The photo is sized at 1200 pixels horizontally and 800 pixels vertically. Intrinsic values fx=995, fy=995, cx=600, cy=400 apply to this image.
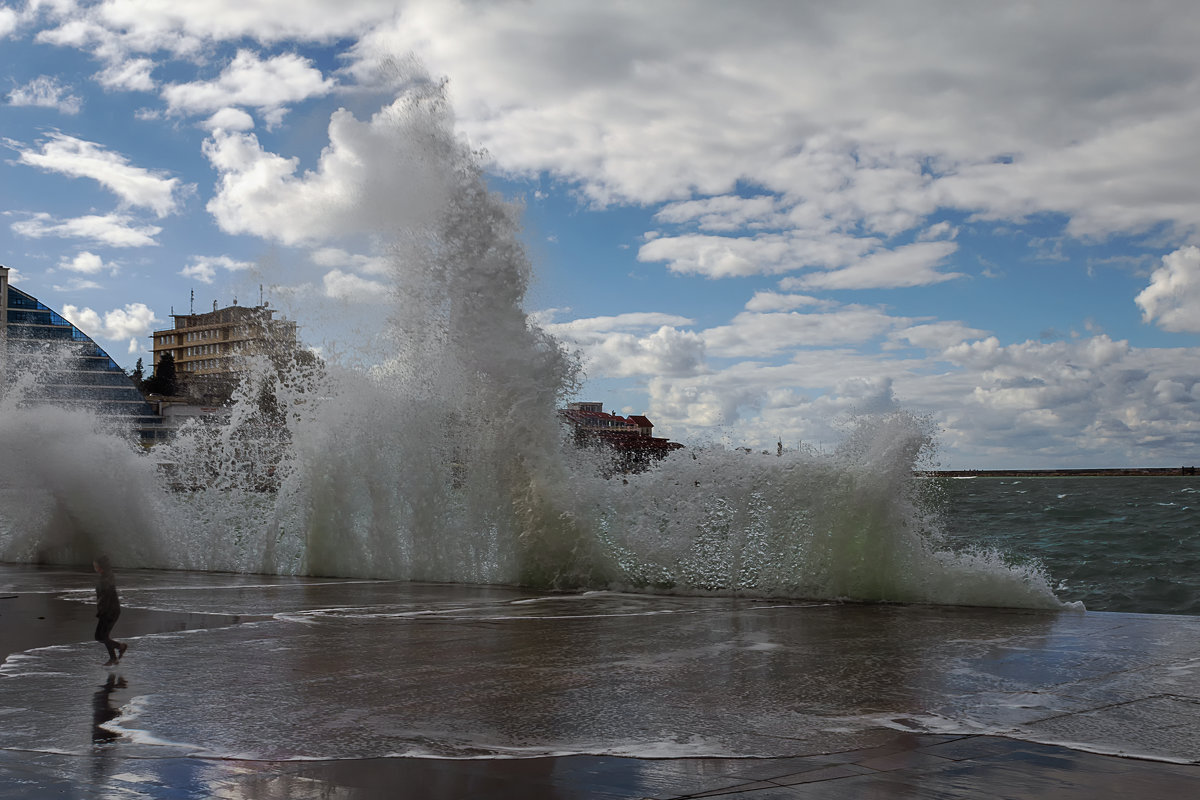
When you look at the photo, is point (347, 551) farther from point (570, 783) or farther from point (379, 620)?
point (570, 783)

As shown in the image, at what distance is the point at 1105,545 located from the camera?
1143 inches

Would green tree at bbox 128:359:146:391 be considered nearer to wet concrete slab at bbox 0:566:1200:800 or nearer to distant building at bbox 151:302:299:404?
distant building at bbox 151:302:299:404

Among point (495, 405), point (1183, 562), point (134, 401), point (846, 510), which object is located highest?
point (134, 401)

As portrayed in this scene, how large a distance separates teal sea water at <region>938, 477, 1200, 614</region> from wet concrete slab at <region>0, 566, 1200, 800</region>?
241 inches

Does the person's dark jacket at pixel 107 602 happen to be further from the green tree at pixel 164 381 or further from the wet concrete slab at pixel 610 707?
the green tree at pixel 164 381

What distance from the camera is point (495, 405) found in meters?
17.4

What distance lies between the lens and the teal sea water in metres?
19.8

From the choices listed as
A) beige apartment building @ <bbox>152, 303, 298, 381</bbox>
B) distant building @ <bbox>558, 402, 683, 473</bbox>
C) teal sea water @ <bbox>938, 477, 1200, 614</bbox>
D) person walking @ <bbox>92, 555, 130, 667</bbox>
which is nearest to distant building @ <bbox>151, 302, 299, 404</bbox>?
beige apartment building @ <bbox>152, 303, 298, 381</bbox>

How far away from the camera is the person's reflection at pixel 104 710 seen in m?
5.71

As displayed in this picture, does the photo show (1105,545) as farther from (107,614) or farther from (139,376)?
(139,376)

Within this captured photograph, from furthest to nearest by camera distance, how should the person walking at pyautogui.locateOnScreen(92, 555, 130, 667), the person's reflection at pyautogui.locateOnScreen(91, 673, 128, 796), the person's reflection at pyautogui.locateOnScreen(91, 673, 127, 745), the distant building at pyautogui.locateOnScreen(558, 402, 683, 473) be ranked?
the distant building at pyautogui.locateOnScreen(558, 402, 683, 473) < the person walking at pyautogui.locateOnScreen(92, 555, 130, 667) < the person's reflection at pyautogui.locateOnScreen(91, 673, 127, 745) < the person's reflection at pyautogui.locateOnScreen(91, 673, 128, 796)

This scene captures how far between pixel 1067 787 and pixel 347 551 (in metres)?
15.8

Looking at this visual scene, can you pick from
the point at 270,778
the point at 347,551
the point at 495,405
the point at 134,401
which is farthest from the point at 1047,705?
the point at 134,401

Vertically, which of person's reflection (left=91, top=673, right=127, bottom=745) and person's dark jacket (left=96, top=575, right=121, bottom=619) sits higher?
person's dark jacket (left=96, top=575, right=121, bottom=619)
